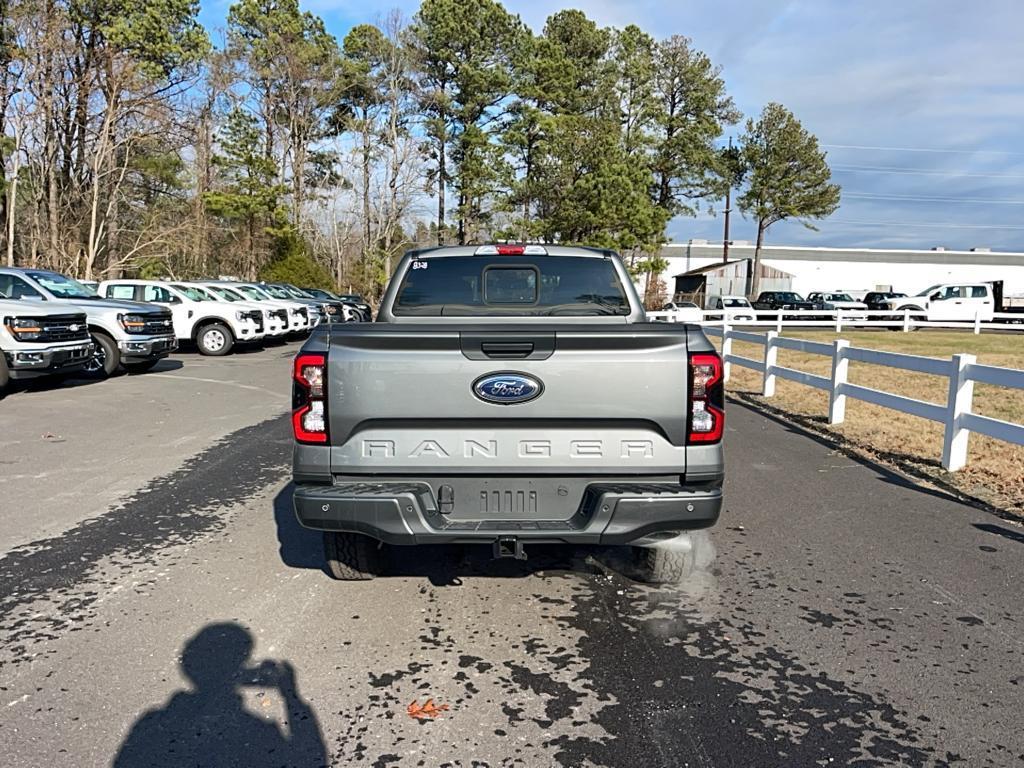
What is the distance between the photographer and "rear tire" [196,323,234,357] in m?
18.4

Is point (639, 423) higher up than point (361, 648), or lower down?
higher up

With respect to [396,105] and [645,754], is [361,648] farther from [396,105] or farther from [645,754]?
[396,105]

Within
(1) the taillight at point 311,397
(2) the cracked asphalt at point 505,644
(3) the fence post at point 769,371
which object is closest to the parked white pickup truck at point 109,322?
(2) the cracked asphalt at point 505,644

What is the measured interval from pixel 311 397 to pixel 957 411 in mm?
6221

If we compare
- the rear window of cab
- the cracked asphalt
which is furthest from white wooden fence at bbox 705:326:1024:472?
the rear window of cab

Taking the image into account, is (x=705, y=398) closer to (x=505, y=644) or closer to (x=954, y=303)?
(x=505, y=644)

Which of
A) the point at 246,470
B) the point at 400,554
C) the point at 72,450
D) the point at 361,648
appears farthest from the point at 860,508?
the point at 72,450

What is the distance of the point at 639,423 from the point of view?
3488 mm

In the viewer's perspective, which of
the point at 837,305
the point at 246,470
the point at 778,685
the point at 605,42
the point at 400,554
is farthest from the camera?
the point at 605,42

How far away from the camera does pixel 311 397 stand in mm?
3490

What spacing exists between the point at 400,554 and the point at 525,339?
6.64ft

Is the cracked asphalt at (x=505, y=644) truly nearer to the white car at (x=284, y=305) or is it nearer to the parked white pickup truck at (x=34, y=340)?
the parked white pickup truck at (x=34, y=340)

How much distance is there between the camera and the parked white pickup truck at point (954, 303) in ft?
112

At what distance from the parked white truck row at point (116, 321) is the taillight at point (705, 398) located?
3.46m
